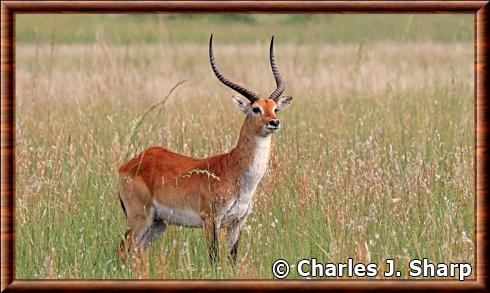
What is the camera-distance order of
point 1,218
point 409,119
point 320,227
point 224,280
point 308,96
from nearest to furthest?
point 224,280
point 1,218
point 320,227
point 409,119
point 308,96

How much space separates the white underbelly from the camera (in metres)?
7.91

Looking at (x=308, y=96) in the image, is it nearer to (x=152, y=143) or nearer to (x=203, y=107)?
(x=203, y=107)

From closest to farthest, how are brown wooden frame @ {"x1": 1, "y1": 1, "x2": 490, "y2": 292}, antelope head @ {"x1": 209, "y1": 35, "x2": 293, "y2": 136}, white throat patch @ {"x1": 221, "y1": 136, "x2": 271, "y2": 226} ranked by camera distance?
1. brown wooden frame @ {"x1": 1, "y1": 1, "x2": 490, "y2": 292}
2. antelope head @ {"x1": 209, "y1": 35, "x2": 293, "y2": 136}
3. white throat patch @ {"x1": 221, "y1": 136, "x2": 271, "y2": 226}

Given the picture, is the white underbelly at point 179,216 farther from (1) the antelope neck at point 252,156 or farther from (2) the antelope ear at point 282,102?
(2) the antelope ear at point 282,102

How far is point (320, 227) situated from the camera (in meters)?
8.15

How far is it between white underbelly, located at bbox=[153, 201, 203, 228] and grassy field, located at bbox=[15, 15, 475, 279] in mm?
201

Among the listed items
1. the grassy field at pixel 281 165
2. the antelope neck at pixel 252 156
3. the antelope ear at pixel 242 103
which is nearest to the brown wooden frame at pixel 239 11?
the grassy field at pixel 281 165

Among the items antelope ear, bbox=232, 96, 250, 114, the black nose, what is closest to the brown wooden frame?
antelope ear, bbox=232, 96, 250, 114

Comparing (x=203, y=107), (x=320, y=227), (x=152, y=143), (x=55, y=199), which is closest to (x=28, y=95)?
(x=203, y=107)

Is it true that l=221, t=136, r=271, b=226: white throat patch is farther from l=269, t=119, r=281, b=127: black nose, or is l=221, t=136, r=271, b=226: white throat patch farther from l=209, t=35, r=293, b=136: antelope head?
l=269, t=119, r=281, b=127: black nose

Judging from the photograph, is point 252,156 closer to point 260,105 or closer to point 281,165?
point 260,105

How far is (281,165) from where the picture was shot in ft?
30.9

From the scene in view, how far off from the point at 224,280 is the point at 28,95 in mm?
8607

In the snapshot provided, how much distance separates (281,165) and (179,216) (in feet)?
5.67
